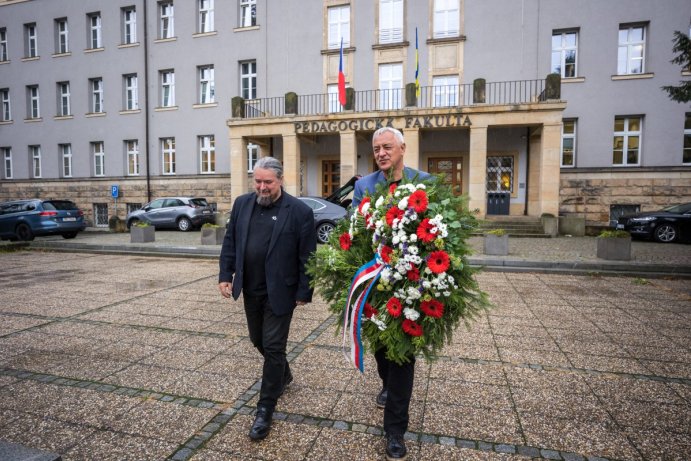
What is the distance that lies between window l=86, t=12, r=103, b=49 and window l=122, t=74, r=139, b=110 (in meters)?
2.97

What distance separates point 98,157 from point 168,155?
5.15 meters

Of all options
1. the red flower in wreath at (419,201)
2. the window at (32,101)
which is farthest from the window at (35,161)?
the red flower in wreath at (419,201)

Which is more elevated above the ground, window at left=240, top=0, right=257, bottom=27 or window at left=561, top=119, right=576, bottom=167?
window at left=240, top=0, right=257, bottom=27

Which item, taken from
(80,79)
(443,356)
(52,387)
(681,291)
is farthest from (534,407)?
(80,79)

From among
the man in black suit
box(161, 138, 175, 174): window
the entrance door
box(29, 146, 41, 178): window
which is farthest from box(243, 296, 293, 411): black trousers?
box(29, 146, 41, 178): window

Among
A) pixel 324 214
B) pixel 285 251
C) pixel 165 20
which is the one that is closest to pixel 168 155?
pixel 165 20

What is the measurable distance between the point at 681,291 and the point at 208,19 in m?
24.8

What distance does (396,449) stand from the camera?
8.44 ft

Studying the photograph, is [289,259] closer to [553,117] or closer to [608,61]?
[553,117]

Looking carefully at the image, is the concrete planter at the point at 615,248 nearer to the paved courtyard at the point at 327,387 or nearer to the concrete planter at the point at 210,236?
the paved courtyard at the point at 327,387

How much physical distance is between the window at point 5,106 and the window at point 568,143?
32.8m

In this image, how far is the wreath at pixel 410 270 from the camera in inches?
95.0

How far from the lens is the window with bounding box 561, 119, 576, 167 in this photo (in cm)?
1888

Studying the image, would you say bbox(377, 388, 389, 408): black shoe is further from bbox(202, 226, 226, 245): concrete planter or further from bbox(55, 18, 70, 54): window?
bbox(55, 18, 70, 54): window
